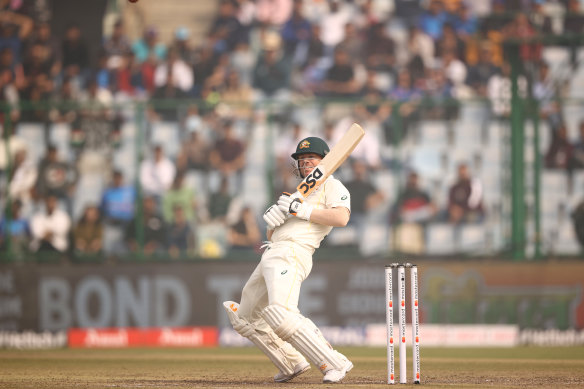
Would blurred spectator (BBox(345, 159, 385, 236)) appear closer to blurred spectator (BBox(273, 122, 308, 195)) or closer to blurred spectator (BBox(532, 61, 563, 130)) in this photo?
blurred spectator (BBox(273, 122, 308, 195))

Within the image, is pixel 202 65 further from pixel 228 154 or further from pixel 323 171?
pixel 323 171

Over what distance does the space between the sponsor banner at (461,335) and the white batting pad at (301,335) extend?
5556 millimetres

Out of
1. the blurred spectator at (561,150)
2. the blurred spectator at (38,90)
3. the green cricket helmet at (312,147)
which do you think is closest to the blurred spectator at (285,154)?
the blurred spectator at (561,150)

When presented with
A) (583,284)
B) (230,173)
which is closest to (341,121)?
(230,173)

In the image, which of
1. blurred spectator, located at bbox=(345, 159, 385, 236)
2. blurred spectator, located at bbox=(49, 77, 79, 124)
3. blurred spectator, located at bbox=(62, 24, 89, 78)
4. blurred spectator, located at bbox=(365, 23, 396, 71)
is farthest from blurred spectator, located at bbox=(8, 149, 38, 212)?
blurred spectator, located at bbox=(365, 23, 396, 71)

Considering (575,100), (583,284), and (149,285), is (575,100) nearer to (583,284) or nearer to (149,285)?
(583,284)

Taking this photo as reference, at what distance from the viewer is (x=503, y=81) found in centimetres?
1402

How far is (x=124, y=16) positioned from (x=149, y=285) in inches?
218

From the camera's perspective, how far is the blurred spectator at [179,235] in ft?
41.5

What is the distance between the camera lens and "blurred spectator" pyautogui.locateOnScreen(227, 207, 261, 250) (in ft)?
41.6

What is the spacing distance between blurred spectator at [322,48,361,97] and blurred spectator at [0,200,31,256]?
474 cm

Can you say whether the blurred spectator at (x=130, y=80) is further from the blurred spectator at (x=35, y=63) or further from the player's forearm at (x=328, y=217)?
the player's forearm at (x=328, y=217)

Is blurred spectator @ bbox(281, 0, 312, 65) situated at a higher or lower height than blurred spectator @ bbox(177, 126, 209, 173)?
higher

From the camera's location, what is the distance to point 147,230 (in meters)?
12.8
